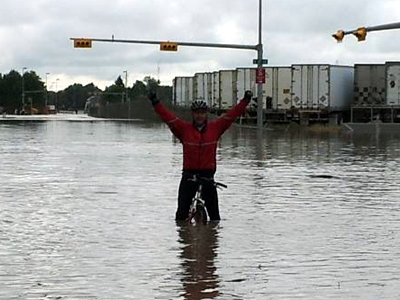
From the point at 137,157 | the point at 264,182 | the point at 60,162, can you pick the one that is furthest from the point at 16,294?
the point at 137,157

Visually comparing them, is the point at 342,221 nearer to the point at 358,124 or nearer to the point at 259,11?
the point at 259,11

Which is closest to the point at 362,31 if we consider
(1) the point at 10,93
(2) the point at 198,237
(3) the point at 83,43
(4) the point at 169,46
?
(4) the point at 169,46

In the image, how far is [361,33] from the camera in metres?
30.9

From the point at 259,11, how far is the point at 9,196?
37.1 metres

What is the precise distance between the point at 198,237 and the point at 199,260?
145 cm

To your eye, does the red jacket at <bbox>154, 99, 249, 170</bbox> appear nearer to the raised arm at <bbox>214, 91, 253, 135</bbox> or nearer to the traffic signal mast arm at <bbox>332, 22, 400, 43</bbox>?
the raised arm at <bbox>214, 91, 253, 135</bbox>

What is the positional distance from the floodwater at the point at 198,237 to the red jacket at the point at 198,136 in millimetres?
861

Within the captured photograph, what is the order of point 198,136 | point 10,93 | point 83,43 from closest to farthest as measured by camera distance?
1. point 198,136
2. point 83,43
3. point 10,93

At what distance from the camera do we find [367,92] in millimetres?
→ 57125

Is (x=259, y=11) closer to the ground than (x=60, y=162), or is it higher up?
higher up

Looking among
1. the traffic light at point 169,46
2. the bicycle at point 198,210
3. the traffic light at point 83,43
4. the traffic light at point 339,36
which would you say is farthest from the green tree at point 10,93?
the bicycle at point 198,210

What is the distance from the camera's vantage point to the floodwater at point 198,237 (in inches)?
313

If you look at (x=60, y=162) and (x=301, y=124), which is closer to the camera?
(x=60, y=162)

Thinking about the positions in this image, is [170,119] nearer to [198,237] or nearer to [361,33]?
[198,237]
